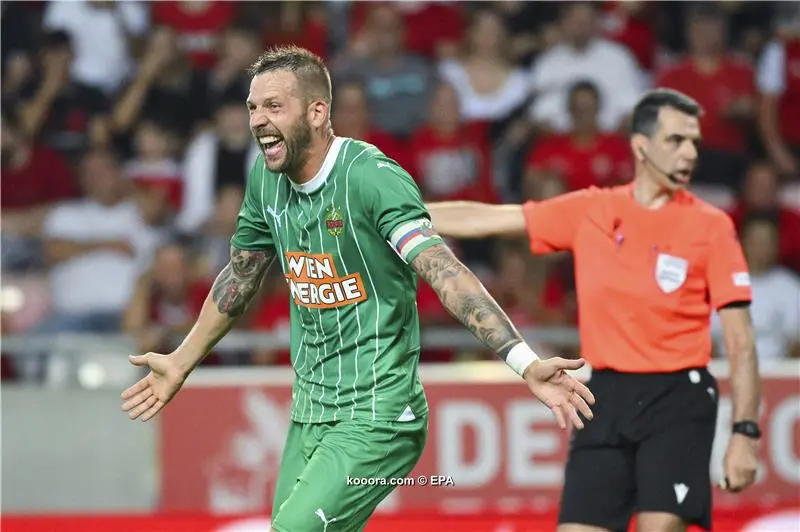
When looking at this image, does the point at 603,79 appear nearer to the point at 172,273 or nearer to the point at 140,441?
the point at 172,273

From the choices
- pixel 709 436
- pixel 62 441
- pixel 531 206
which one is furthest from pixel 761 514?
pixel 62 441

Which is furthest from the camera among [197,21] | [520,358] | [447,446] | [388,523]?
[197,21]

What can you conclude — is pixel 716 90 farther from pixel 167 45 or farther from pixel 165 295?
pixel 165 295

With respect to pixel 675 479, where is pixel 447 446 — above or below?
below

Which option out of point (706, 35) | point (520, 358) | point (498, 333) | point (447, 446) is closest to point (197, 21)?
point (706, 35)

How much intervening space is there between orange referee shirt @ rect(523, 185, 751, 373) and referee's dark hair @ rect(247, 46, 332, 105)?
1601 millimetres

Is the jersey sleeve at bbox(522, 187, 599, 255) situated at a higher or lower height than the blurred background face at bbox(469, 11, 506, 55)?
lower

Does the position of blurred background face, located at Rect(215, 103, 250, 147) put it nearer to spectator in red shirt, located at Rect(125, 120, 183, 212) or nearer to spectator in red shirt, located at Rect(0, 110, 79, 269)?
spectator in red shirt, located at Rect(125, 120, 183, 212)

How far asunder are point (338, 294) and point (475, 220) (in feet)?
4.75

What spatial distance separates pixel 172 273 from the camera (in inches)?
374

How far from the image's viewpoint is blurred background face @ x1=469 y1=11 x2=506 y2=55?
10938 millimetres

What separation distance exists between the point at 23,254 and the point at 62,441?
210cm

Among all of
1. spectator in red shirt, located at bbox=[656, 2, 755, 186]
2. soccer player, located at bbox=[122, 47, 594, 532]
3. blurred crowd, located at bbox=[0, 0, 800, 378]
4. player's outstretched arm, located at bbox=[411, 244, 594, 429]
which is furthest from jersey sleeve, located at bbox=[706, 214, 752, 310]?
spectator in red shirt, located at bbox=[656, 2, 755, 186]

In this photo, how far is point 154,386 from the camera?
193 inches
